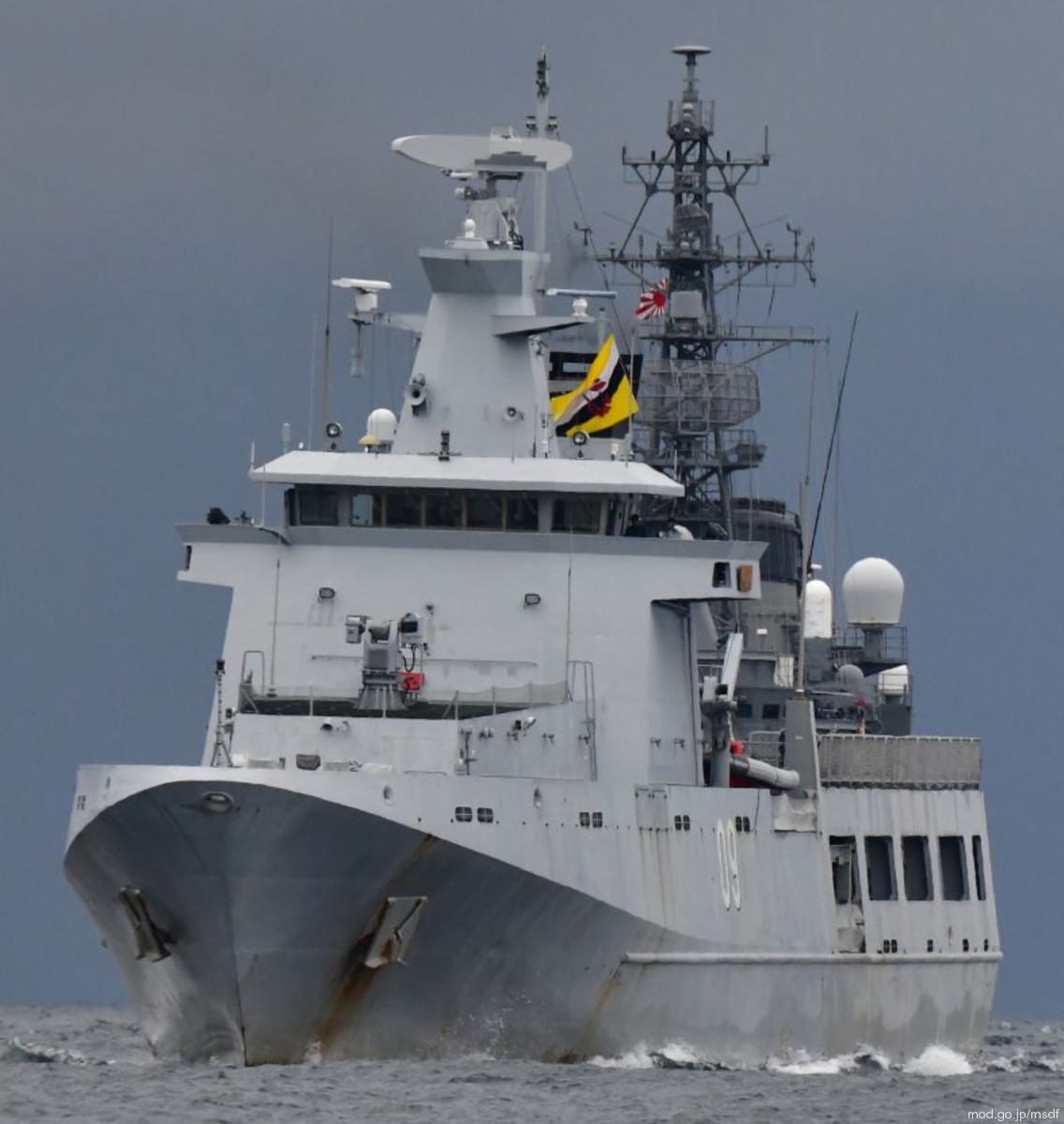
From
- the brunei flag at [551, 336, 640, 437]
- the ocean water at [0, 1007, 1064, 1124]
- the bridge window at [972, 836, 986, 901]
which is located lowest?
the ocean water at [0, 1007, 1064, 1124]

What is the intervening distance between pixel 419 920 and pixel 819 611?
2005 centimetres

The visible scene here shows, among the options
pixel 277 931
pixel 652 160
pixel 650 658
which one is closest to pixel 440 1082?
pixel 277 931

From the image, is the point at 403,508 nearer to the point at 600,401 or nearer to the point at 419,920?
the point at 600,401

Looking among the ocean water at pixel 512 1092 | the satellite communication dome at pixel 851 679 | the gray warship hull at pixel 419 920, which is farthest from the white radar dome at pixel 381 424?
the satellite communication dome at pixel 851 679


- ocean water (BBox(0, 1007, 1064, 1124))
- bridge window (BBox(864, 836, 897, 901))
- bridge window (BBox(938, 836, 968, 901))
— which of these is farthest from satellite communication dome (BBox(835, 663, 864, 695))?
ocean water (BBox(0, 1007, 1064, 1124))

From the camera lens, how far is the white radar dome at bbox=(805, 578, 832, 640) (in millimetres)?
57281

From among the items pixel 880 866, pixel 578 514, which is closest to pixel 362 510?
pixel 578 514

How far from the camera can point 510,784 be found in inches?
1555

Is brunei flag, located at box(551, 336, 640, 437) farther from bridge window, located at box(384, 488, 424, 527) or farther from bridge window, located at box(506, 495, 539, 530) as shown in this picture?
bridge window, located at box(384, 488, 424, 527)

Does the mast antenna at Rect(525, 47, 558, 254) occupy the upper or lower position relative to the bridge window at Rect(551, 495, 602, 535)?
upper

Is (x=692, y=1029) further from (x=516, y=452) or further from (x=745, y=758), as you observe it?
(x=516, y=452)

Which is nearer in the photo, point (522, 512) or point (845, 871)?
point (522, 512)

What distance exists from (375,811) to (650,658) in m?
6.56

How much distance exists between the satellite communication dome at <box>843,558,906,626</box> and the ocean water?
11.6 metres
